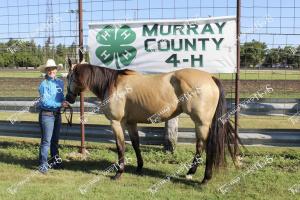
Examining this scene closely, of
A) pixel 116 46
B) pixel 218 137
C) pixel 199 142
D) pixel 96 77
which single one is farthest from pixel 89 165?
pixel 218 137

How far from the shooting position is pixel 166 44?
809cm

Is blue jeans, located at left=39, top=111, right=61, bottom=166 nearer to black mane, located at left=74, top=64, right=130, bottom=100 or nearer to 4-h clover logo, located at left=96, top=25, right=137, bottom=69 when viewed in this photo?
black mane, located at left=74, top=64, right=130, bottom=100

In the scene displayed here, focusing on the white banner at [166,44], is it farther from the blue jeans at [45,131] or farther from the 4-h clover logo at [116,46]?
the blue jeans at [45,131]

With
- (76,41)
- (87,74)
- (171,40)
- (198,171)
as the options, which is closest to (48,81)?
(87,74)

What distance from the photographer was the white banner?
7.75 m

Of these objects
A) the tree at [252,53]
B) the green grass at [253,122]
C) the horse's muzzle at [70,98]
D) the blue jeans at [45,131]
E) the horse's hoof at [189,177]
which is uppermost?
the tree at [252,53]

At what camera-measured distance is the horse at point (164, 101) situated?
6289 mm

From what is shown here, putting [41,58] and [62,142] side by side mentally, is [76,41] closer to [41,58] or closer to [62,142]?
[41,58]

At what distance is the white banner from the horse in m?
1.26

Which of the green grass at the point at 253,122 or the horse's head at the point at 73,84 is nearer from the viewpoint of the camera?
the horse's head at the point at 73,84

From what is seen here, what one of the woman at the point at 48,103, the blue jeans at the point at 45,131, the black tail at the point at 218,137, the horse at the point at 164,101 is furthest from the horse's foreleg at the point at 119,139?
the black tail at the point at 218,137

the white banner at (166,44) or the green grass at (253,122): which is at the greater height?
the white banner at (166,44)

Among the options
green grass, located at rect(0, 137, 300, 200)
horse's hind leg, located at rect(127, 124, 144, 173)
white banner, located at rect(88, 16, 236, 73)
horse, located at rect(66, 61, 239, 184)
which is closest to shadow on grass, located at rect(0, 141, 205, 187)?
green grass, located at rect(0, 137, 300, 200)

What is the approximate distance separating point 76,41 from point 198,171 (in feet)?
12.3
